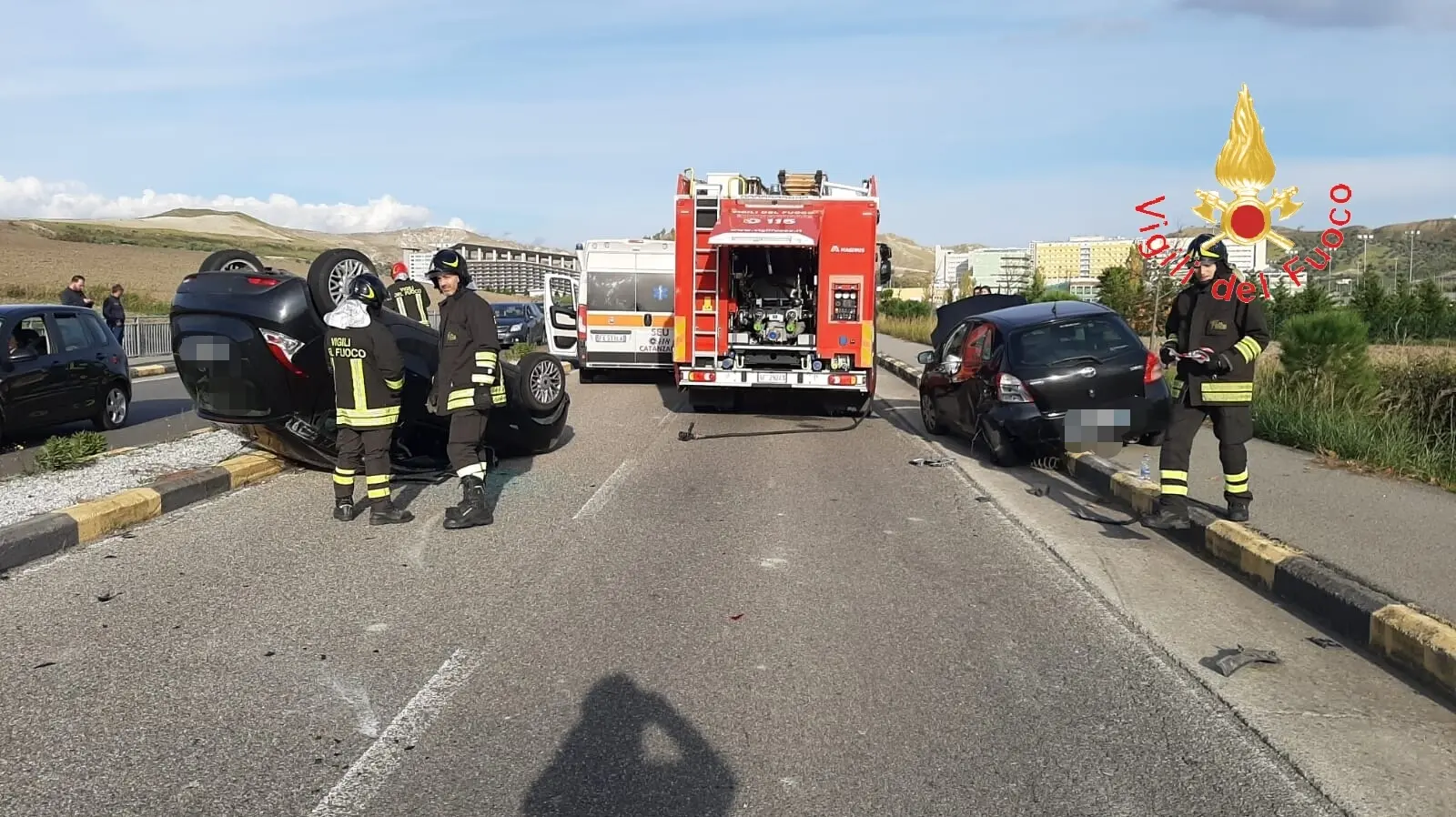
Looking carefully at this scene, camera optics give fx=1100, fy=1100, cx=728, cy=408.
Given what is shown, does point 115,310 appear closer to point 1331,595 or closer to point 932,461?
point 932,461

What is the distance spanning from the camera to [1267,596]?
20.2 ft

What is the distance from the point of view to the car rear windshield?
1009 centimetres

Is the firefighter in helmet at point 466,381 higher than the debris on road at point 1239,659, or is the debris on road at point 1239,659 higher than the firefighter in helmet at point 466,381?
the firefighter in helmet at point 466,381

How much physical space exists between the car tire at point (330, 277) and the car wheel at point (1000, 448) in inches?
229

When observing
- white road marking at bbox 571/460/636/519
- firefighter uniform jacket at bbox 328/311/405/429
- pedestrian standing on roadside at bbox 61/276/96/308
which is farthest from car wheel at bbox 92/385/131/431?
firefighter uniform jacket at bbox 328/311/405/429

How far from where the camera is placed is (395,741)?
400cm

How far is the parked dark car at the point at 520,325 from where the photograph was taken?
34.0 metres

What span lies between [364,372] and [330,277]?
3.24 feet

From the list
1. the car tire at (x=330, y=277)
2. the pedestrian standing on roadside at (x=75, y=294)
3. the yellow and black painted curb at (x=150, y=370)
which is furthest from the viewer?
the yellow and black painted curb at (x=150, y=370)

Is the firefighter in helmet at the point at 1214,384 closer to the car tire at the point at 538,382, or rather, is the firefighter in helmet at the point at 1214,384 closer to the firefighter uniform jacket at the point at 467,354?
the firefighter uniform jacket at the point at 467,354

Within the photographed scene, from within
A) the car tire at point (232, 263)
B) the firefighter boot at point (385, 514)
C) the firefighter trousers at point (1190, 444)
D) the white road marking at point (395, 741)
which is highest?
the car tire at point (232, 263)

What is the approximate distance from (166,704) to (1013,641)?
3688mm

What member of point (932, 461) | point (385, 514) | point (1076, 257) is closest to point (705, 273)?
point (932, 461)

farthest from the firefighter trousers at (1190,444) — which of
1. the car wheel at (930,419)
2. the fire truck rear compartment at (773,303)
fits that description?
the fire truck rear compartment at (773,303)
